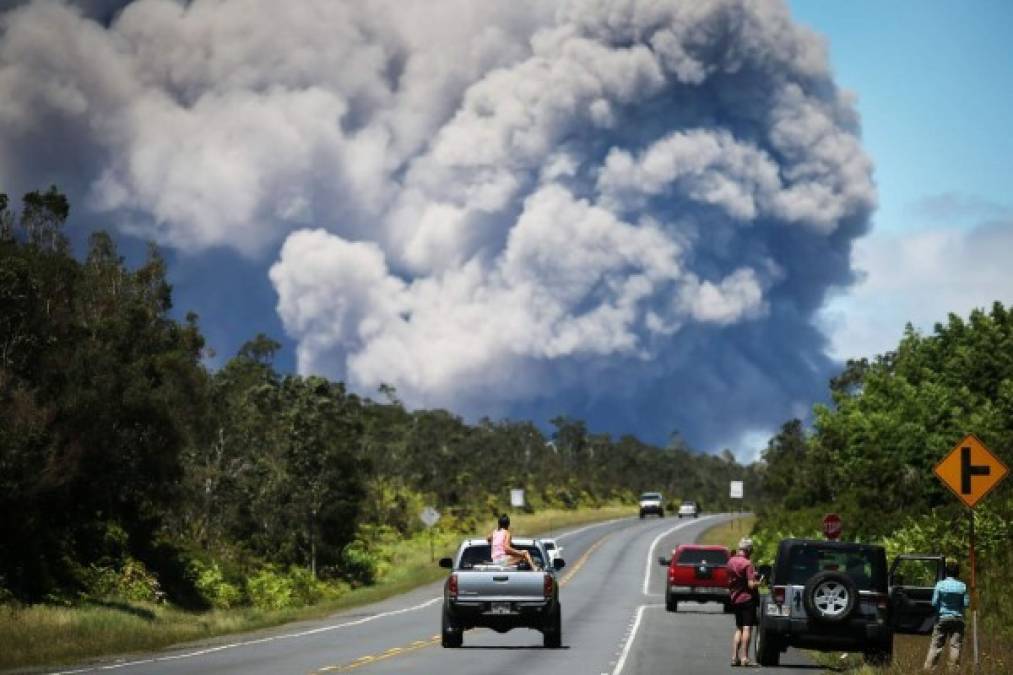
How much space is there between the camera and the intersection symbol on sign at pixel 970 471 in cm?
2350

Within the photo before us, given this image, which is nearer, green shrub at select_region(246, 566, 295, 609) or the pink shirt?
the pink shirt

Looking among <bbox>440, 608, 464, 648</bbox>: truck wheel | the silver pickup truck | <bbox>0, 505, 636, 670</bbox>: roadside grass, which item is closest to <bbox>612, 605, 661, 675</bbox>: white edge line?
the silver pickup truck

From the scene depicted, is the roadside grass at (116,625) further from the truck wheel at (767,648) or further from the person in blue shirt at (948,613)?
the person in blue shirt at (948,613)

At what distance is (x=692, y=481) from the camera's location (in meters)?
194

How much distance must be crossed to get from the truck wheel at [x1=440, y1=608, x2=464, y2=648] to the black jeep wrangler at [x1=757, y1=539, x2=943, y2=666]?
5.60 m

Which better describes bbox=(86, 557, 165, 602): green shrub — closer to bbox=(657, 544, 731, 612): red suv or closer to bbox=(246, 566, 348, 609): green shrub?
bbox=(246, 566, 348, 609): green shrub

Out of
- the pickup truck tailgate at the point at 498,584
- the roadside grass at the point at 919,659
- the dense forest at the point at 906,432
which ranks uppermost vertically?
the dense forest at the point at 906,432

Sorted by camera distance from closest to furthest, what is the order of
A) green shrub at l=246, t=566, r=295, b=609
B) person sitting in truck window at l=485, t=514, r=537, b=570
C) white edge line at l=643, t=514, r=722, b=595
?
1. person sitting in truck window at l=485, t=514, r=537, b=570
2. green shrub at l=246, t=566, r=295, b=609
3. white edge line at l=643, t=514, r=722, b=595

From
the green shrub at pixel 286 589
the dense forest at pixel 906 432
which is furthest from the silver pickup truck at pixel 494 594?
the green shrub at pixel 286 589

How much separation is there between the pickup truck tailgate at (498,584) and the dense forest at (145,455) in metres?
22.6

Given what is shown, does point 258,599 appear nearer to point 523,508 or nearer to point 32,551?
point 32,551

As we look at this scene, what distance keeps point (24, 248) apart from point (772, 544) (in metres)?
33.6

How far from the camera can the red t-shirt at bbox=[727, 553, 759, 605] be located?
24.8 metres

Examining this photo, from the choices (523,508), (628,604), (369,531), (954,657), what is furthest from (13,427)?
(523,508)
